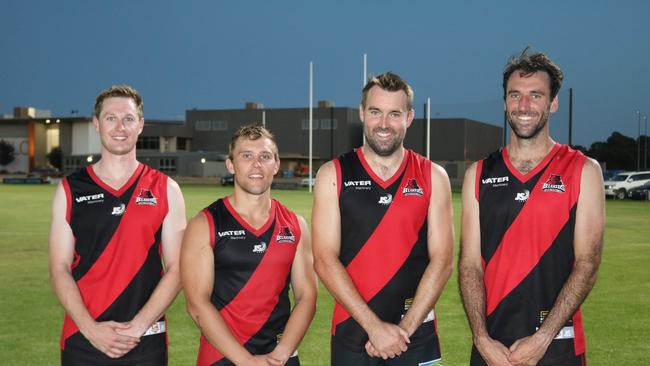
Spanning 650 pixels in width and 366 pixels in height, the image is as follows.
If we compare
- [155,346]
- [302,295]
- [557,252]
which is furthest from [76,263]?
[557,252]

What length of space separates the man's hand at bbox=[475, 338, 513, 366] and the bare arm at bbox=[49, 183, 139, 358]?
2222mm

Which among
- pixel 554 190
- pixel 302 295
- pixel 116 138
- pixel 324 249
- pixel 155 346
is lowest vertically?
pixel 155 346

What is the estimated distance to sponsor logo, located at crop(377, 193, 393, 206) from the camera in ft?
14.8

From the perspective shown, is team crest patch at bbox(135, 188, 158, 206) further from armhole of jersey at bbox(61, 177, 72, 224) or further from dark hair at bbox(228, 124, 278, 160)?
dark hair at bbox(228, 124, 278, 160)

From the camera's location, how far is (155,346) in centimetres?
437

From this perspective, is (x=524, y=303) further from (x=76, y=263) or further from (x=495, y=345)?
(x=76, y=263)

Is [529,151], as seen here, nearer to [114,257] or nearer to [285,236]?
[285,236]

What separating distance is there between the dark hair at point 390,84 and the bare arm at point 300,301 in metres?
1.05

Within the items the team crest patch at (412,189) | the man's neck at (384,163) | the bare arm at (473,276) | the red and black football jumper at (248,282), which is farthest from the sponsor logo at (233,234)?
the bare arm at (473,276)

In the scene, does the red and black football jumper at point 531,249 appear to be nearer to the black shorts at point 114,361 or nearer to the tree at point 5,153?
the black shorts at point 114,361

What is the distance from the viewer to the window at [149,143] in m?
90.2

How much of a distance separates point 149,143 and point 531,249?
90977 mm

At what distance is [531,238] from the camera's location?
13.7 ft

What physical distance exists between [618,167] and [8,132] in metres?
86.8
